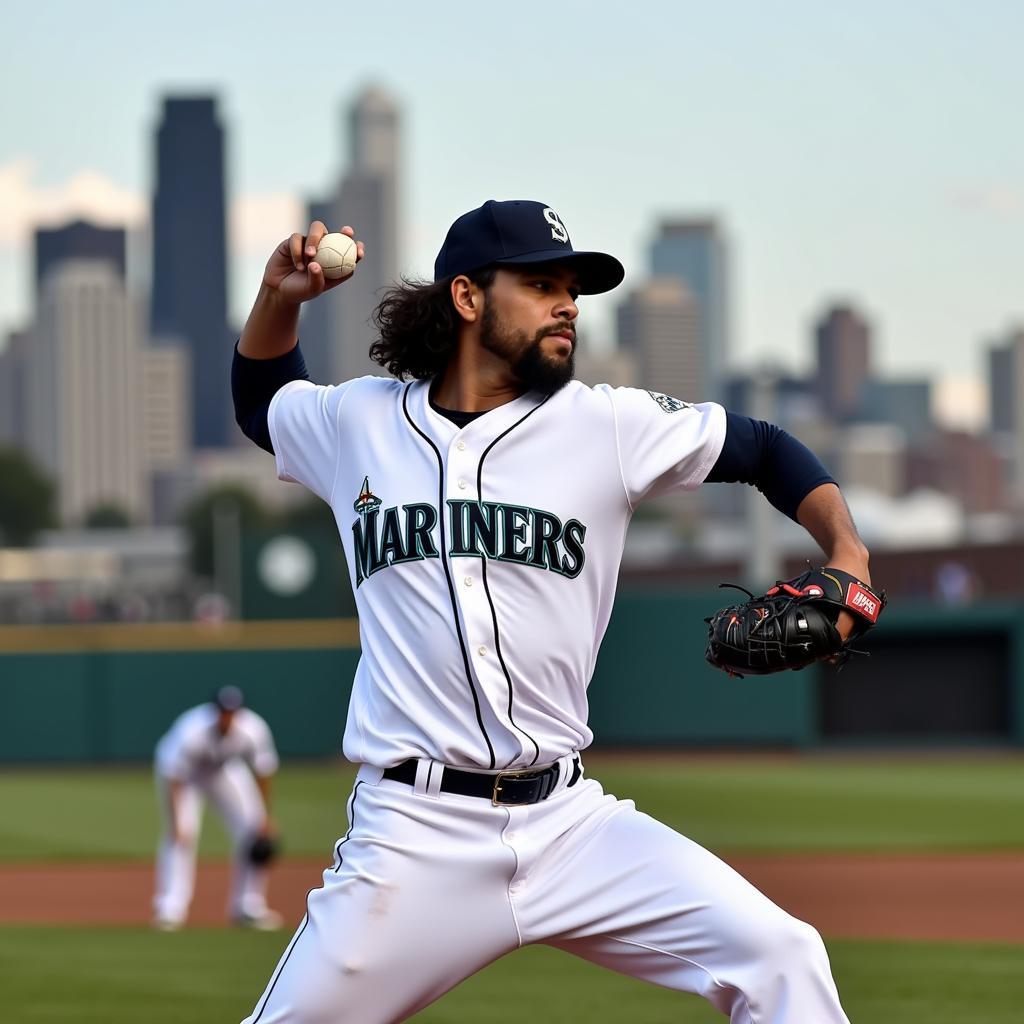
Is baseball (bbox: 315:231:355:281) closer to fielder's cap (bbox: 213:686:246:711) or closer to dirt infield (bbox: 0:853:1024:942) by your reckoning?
dirt infield (bbox: 0:853:1024:942)

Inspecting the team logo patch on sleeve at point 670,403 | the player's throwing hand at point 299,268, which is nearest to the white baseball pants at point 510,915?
the team logo patch on sleeve at point 670,403

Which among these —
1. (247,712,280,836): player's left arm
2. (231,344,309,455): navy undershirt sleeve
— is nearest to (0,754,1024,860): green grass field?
(247,712,280,836): player's left arm

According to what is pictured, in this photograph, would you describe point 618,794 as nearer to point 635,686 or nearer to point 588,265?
point 635,686

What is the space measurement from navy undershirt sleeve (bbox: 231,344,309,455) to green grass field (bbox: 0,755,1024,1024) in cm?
335

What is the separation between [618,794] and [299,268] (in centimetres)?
1355

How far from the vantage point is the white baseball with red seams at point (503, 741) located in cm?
328

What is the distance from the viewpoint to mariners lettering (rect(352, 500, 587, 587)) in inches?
135

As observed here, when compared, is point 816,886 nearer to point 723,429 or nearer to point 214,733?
point 214,733

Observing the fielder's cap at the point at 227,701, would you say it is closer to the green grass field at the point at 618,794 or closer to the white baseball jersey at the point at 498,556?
the green grass field at the point at 618,794

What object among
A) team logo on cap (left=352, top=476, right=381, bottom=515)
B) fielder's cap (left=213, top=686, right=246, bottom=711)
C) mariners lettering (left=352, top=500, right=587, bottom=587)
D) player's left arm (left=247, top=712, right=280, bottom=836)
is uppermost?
team logo on cap (left=352, top=476, right=381, bottom=515)

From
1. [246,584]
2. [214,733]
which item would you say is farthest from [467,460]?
[246,584]

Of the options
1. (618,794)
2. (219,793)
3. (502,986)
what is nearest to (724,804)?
(618,794)

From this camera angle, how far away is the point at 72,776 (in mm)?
22641

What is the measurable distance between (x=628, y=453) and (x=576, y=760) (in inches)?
24.1
